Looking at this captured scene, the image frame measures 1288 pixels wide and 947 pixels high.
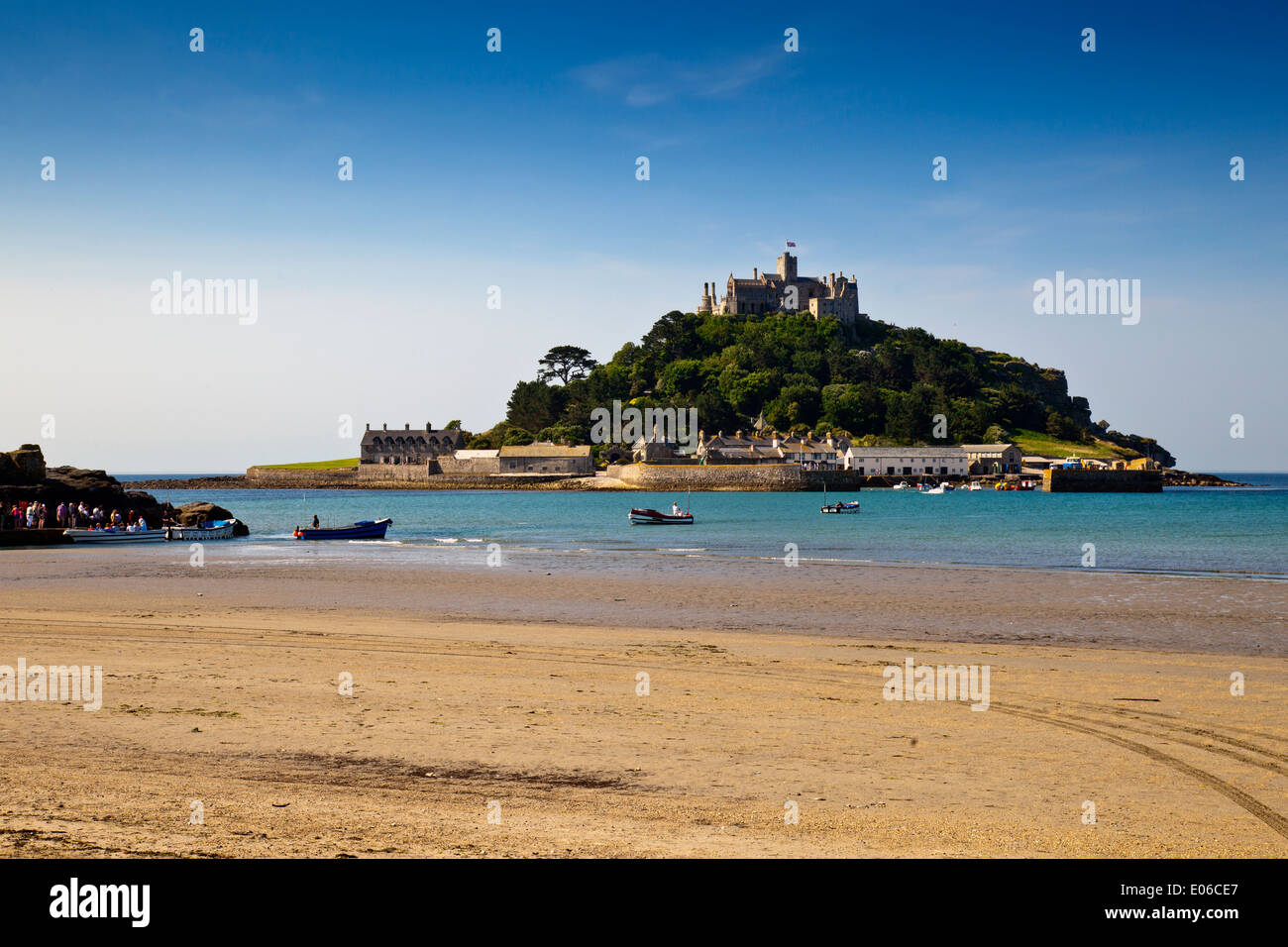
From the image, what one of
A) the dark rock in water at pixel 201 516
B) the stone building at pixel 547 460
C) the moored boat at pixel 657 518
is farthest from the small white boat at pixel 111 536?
the stone building at pixel 547 460

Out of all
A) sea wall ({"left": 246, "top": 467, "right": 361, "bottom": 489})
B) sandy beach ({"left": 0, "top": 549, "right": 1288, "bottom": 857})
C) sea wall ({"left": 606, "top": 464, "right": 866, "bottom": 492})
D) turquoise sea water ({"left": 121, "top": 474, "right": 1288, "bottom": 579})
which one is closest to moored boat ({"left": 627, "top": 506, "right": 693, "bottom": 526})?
turquoise sea water ({"left": 121, "top": 474, "right": 1288, "bottom": 579})

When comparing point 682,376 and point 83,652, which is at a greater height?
point 682,376

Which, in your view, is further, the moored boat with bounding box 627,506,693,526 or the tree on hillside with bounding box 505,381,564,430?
the tree on hillside with bounding box 505,381,564,430

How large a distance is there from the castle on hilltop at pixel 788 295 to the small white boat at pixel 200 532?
492 ft

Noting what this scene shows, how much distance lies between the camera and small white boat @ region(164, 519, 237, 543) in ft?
156

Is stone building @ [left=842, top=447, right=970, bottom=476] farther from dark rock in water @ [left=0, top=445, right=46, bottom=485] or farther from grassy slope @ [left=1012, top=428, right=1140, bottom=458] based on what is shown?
dark rock in water @ [left=0, top=445, right=46, bottom=485]

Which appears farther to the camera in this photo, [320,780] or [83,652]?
[83,652]

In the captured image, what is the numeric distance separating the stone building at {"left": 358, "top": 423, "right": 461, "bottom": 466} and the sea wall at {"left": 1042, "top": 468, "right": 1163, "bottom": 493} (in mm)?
93616

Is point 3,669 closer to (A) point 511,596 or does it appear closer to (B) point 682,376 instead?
(A) point 511,596

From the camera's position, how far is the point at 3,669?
1234 cm

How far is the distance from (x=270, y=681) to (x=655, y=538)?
35283mm

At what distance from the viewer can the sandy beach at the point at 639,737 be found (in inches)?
247
